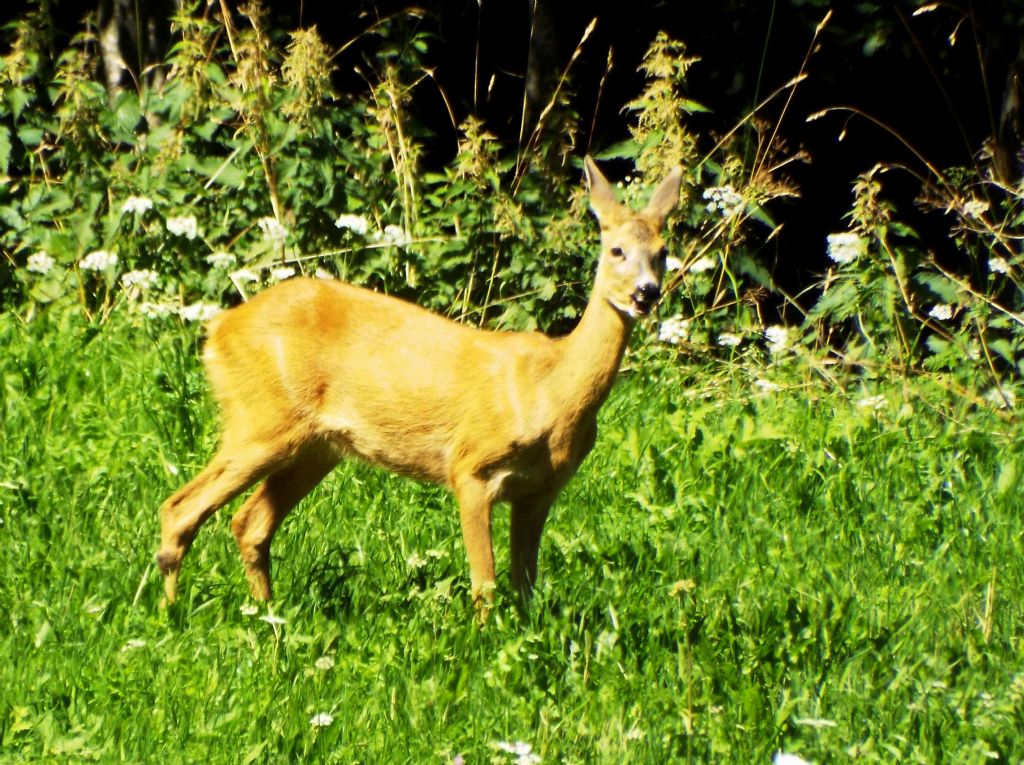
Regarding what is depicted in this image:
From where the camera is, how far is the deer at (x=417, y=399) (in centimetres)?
469

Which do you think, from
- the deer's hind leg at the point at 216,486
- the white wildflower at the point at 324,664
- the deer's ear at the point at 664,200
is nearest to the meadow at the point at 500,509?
the white wildflower at the point at 324,664

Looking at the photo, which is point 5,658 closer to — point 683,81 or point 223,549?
point 223,549

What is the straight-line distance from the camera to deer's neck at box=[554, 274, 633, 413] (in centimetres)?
467

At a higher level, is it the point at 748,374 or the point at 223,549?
the point at 223,549

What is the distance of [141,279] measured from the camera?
671 cm

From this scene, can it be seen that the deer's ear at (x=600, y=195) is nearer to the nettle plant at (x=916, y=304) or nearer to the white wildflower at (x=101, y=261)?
the nettle plant at (x=916, y=304)

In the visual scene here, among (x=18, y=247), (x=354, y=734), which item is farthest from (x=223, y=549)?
(x=18, y=247)

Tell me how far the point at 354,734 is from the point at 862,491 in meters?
2.48

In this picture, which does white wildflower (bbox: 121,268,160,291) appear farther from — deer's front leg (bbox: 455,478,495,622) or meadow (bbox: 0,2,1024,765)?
deer's front leg (bbox: 455,478,495,622)

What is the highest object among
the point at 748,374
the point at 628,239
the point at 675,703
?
the point at 628,239

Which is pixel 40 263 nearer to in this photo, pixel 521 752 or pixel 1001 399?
pixel 1001 399

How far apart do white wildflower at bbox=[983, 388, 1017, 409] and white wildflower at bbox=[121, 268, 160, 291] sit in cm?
346

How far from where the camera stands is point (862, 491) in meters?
5.60

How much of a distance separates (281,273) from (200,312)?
381 mm
